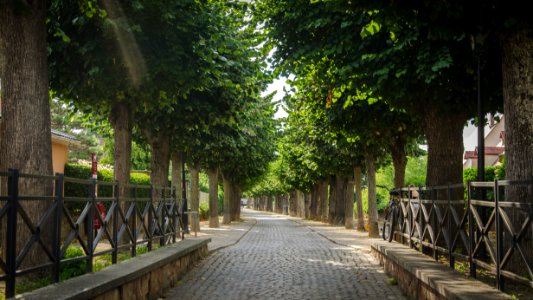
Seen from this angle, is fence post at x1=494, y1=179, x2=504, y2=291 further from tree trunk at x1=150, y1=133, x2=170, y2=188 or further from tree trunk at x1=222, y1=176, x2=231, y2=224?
tree trunk at x1=222, y1=176, x2=231, y2=224

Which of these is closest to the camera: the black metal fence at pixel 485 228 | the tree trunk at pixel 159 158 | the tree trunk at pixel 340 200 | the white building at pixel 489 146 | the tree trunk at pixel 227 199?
the black metal fence at pixel 485 228

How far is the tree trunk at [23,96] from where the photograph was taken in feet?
26.6

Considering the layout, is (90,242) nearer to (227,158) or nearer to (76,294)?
(76,294)

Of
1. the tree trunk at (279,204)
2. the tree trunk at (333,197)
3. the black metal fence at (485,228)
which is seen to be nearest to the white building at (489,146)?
the tree trunk at (333,197)

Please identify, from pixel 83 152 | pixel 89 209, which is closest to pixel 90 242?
pixel 89 209

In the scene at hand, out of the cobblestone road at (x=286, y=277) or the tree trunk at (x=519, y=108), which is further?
the cobblestone road at (x=286, y=277)

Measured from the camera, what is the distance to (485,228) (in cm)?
682

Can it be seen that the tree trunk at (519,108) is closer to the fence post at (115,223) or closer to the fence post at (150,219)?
the fence post at (115,223)

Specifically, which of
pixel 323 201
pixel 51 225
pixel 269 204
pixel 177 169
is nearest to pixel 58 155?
pixel 177 169

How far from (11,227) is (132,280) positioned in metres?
2.60

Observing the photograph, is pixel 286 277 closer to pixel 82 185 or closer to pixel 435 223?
pixel 435 223

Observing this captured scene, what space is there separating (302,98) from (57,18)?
31.7ft

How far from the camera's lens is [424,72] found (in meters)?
10.8

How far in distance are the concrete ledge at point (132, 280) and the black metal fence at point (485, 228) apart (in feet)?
13.5
